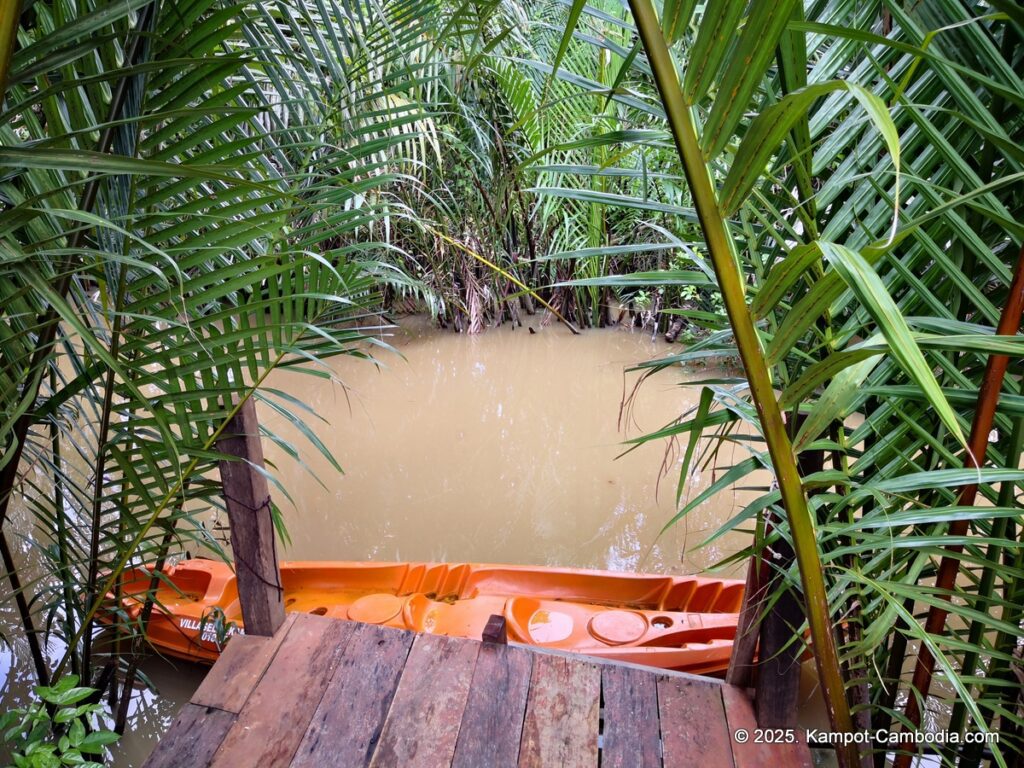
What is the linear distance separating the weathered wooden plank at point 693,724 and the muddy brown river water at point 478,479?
859 millimetres

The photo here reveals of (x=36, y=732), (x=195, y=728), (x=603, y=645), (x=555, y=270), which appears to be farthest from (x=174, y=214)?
(x=555, y=270)

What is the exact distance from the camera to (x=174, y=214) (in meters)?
0.82

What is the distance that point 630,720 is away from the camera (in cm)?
121

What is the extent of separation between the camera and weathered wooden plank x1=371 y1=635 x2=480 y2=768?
1.16m

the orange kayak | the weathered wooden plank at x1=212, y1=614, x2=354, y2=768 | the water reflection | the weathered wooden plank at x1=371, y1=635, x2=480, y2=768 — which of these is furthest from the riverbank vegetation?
the water reflection

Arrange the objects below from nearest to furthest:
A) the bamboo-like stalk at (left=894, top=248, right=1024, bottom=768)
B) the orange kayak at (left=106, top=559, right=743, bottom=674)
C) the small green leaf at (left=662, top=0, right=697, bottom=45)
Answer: the small green leaf at (left=662, top=0, right=697, bottom=45)
the bamboo-like stalk at (left=894, top=248, right=1024, bottom=768)
the orange kayak at (left=106, top=559, right=743, bottom=674)

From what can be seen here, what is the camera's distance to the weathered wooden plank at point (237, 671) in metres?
1.27

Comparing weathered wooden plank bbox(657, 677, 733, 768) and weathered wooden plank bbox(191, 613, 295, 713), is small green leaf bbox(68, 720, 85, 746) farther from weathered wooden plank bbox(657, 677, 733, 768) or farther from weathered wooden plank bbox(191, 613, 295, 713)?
weathered wooden plank bbox(657, 677, 733, 768)

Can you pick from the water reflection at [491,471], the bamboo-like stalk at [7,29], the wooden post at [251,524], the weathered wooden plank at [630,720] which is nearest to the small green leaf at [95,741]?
the wooden post at [251,524]

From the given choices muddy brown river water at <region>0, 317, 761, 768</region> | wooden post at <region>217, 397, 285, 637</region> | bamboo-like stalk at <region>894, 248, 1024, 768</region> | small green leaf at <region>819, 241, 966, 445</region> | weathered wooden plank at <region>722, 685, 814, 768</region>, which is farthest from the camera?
muddy brown river water at <region>0, 317, 761, 768</region>

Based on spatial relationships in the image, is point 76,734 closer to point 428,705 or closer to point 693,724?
point 428,705

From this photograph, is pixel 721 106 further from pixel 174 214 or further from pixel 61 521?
pixel 61 521

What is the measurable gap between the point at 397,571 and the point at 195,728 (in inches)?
37.7

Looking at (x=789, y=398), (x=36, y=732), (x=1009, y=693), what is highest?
(x=789, y=398)
